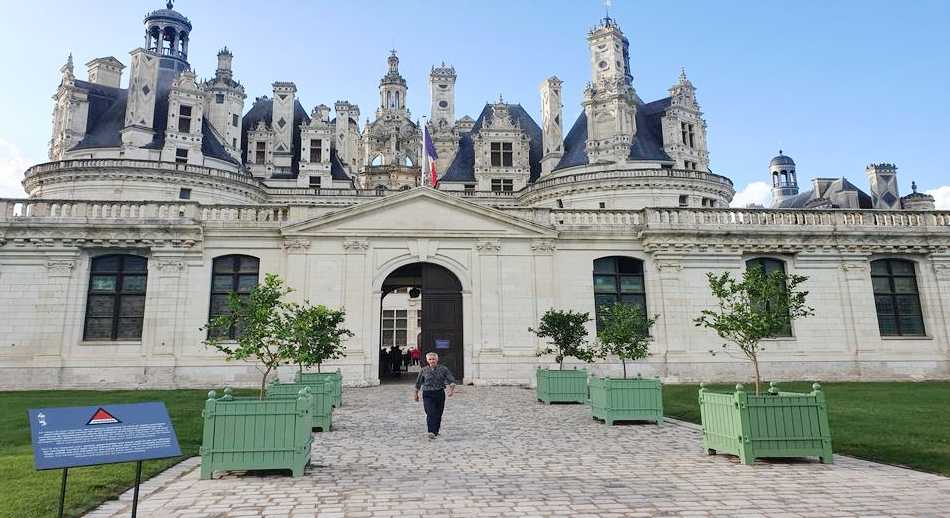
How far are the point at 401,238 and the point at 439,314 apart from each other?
3.59 m

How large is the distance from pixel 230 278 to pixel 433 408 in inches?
603

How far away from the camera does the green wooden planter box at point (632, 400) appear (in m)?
12.9

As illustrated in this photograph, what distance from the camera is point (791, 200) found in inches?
2366

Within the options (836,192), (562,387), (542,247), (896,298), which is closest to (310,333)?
(562,387)

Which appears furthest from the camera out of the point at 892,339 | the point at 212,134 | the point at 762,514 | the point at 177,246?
the point at 212,134

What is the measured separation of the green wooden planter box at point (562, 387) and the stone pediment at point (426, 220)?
26.7ft

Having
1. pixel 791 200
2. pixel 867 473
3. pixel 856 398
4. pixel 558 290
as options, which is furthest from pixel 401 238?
A: pixel 791 200

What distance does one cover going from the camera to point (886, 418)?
12891 millimetres

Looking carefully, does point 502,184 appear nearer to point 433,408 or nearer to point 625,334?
point 625,334

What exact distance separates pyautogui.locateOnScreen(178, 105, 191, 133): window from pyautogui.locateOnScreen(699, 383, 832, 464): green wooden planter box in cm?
3820

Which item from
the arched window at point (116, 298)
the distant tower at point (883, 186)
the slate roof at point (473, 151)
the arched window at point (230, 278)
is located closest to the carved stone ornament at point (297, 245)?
the arched window at point (230, 278)

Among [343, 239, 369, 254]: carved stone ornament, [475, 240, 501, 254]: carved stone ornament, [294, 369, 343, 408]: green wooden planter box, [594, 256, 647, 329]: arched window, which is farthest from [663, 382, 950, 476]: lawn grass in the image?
[343, 239, 369, 254]: carved stone ornament

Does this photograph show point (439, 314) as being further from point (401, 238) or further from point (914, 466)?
point (914, 466)

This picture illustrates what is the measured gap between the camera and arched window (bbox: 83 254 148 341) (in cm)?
2242
